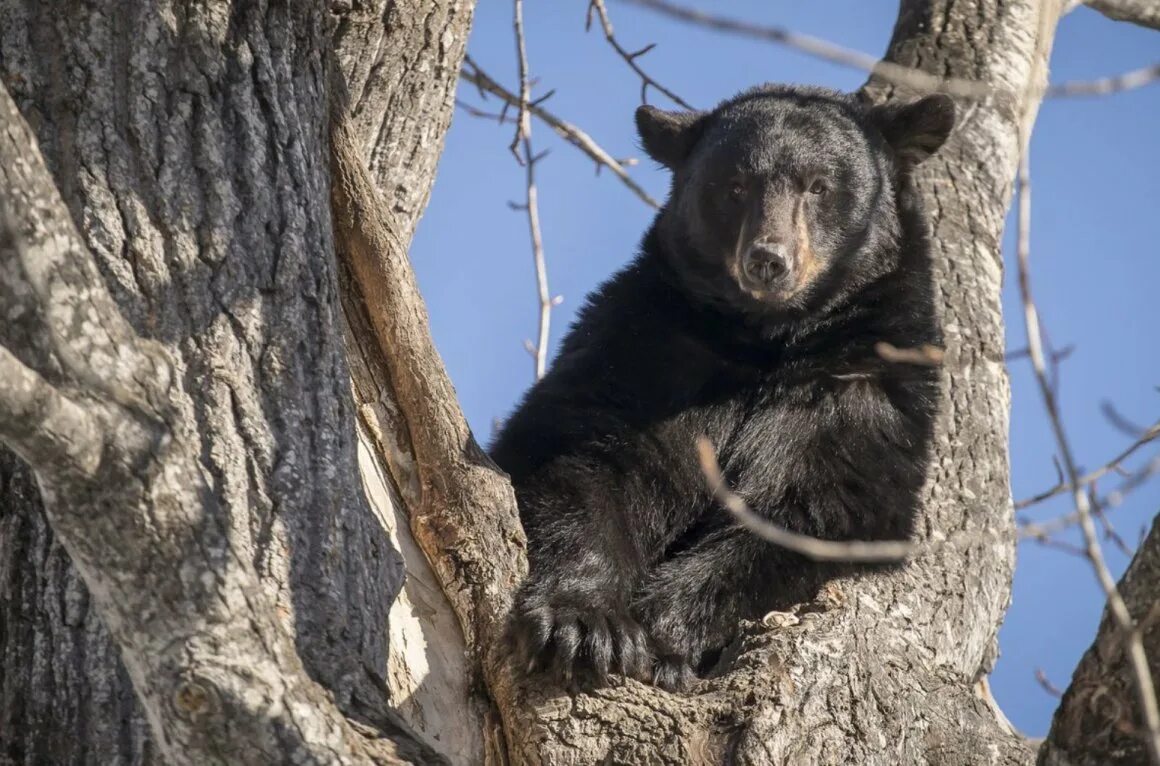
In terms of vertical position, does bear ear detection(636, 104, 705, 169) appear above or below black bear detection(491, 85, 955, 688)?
above

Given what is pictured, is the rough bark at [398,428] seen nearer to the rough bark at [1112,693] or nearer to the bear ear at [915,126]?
the rough bark at [1112,693]

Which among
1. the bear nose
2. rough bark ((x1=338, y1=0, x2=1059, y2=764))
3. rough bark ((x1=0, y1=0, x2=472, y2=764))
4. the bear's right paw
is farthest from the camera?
the bear nose

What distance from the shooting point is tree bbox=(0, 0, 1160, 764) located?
2.40m

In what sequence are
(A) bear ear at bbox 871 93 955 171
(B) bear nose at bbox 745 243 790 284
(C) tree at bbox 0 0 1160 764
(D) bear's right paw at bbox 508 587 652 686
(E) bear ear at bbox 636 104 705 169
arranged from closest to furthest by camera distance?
(C) tree at bbox 0 0 1160 764, (D) bear's right paw at bbox 508 587 652 686, (B) bear nose at bbox 745 243 790 284, (A) bear ear at bbox 871 93 955 171, (E) bear ear at bbox 636 104 705 169

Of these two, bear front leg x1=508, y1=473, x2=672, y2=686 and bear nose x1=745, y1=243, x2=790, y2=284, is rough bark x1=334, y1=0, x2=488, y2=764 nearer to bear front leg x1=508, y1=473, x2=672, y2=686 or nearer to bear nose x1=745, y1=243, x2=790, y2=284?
bear front leg x1=508, y1=473, x2=672, y2=686

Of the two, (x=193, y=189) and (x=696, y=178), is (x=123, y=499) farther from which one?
(x=696, y=178)

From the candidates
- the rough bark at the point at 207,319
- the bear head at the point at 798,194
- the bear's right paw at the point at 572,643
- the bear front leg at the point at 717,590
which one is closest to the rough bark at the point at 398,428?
the bear's right paw at the point at 572,643

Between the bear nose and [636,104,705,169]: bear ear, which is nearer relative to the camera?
the bear nose

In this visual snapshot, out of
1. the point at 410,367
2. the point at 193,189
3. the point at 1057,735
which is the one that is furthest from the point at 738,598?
the point at 193,189

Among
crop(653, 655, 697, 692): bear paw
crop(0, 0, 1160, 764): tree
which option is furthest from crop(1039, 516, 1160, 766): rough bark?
crop(653, 655, 697, 692): bear paw

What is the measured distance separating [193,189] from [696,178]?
Result: 9.69 feet

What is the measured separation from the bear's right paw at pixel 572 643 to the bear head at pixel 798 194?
69.0 inches

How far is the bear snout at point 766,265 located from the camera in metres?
5.18

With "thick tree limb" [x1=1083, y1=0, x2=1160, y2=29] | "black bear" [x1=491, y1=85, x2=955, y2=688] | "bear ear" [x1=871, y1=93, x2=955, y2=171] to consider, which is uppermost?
"thick tree limb" [x1=1083, y1=0, x2=1160, y2=29]
